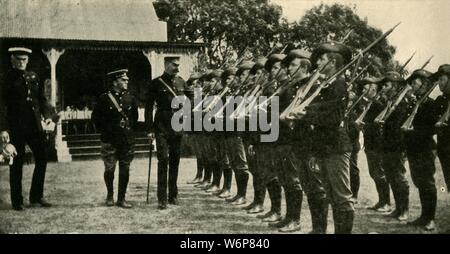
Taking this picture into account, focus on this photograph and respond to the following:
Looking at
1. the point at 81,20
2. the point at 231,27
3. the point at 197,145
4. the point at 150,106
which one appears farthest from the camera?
the point at 81,20

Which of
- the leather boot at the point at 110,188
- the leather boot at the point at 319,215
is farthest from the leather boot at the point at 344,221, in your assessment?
the leather boot at the point at 110,188

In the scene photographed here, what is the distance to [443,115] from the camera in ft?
18.4

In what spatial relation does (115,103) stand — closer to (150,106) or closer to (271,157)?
(150,106)

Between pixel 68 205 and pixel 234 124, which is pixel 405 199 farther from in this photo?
pixel 68 205

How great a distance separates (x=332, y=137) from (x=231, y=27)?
1019 centimetres

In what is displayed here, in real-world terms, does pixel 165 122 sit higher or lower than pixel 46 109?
lower

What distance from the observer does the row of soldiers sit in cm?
491

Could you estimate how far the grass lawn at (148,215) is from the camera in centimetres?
592

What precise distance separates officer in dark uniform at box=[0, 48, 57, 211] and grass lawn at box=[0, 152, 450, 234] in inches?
19.0

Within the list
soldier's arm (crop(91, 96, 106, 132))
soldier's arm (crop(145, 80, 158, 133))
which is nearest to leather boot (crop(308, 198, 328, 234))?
soldier's arm (crop(145, 80, 158, 133))

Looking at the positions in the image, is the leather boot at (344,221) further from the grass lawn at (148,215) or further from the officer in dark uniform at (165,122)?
the officer in dark uniform at (165,122)

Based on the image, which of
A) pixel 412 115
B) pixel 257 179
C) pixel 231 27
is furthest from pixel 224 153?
pixel 231 27

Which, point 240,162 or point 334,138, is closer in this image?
point 334,138

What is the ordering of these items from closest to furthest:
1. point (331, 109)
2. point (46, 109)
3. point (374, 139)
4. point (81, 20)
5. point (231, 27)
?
point (331, 109) → point (374, 139) → point (46, 109) → point (231, 27) → point (81, 20)
